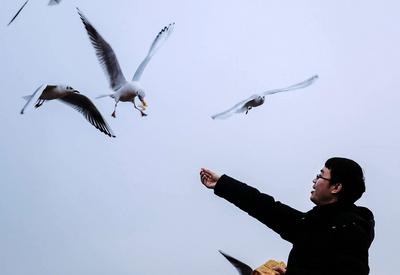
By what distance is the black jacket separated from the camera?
0.93 meters

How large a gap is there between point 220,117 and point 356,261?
3.40 feet

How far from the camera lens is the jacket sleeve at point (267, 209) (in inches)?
41.0

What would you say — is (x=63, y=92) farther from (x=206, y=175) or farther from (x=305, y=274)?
(x=305, y=274)

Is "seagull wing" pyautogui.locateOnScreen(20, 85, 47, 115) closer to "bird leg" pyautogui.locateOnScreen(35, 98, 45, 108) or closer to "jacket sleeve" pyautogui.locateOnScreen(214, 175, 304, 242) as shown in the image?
"bird leg" pyautogui.locateOnScreen(35, 98, 45, 108)

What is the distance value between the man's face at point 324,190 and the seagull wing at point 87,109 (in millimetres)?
848

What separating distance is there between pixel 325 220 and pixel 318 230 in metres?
0.03

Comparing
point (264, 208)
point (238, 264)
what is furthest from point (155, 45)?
point (264, 208)

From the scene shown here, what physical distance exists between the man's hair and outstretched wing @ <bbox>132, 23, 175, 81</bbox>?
882 mm

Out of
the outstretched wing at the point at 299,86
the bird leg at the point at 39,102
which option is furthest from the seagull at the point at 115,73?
the outstretched wing at the point at 299,86

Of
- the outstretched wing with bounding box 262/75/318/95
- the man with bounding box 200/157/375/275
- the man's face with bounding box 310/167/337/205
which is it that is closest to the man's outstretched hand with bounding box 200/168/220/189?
the man with bounding box 200/157/375/275

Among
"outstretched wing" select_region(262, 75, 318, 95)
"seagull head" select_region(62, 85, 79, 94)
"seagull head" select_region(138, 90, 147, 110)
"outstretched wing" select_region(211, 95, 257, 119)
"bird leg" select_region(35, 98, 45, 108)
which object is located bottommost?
"bird leg" select_region(35, 98, 45, 108)

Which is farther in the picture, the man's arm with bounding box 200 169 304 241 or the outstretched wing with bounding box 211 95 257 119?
the outstretched wing with bounding box 211 95 257 119

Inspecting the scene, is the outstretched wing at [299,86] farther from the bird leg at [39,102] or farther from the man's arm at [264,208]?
the man's arm at [264,208]

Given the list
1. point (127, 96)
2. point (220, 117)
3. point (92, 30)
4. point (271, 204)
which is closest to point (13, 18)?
point (92, 30)
